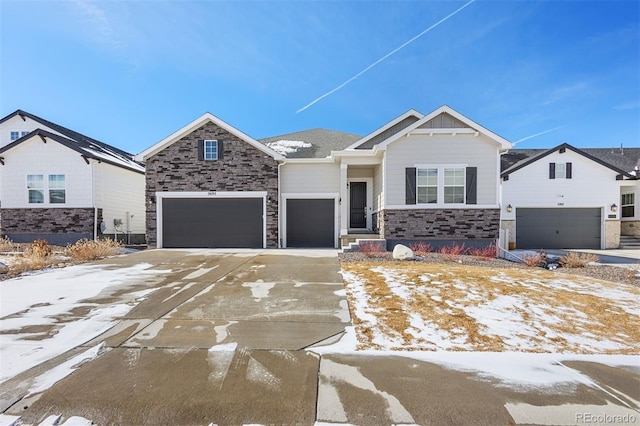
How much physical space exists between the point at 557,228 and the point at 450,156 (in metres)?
8.12

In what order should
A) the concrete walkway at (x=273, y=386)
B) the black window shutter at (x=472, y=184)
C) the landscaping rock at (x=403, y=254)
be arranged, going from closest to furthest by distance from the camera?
the concrete walkway at (x=273, y=386) < the landscaping rock at (x=403, y=254) < the black window shutter at (x=472, y=184)

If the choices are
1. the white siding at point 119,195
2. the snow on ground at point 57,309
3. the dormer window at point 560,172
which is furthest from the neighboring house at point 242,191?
the dormer window at point 560,172

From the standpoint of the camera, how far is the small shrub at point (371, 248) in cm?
918

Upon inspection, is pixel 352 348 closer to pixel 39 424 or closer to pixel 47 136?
pixel 39 424

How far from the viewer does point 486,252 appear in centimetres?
998

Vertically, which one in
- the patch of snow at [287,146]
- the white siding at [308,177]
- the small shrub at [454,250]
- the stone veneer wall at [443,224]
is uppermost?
the patch of snow at [287,146]

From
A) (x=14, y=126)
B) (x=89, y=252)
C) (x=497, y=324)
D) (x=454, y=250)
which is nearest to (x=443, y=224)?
(x=454, y=250)

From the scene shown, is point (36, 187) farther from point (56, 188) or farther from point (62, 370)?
point (62, 370)

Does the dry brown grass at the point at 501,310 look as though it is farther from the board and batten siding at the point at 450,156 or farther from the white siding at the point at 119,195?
the white siding at the point at 119,195

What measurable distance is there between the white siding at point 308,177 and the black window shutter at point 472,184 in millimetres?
5250

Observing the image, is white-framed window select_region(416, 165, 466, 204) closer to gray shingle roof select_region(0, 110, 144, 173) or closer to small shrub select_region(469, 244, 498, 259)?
small shrub select_region(469, 244, 498, 259)

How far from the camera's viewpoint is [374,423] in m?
2.09

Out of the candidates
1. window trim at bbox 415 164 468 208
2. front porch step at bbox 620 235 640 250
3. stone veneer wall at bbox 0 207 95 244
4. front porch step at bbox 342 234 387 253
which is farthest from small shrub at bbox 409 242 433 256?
stone veneer wall at bbox 0 207 95 244

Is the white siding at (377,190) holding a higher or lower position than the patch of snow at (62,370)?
higher
